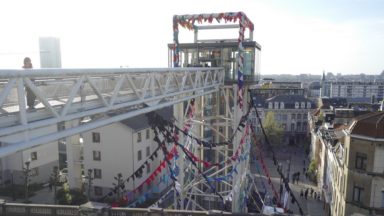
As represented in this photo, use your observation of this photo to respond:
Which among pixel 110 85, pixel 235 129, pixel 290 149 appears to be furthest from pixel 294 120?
pixel 110 85

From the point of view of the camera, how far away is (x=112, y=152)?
2916 centimetres

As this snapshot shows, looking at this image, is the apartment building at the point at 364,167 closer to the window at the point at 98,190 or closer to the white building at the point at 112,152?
the white building at the point at 112,152

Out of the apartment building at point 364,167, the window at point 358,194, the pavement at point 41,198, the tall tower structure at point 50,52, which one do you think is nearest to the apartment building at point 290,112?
the pavement at point 41,198

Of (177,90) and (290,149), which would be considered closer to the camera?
(177,90)

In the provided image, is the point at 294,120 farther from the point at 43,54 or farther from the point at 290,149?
the point at 43,54

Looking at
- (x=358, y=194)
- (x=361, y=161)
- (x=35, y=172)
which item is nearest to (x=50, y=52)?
(x=361, y=161)

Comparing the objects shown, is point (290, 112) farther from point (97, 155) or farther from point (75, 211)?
point (75, 211)

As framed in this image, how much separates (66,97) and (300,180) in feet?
111

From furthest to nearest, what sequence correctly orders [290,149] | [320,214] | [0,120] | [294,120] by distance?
[294,120], [290,149], [320,214], [0,120]

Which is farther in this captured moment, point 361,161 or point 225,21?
point 361,161

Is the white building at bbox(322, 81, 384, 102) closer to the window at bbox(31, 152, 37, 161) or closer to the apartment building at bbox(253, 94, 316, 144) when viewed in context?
the apartment building at bbox(253, 94, 316, 144)

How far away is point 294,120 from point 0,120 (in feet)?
183

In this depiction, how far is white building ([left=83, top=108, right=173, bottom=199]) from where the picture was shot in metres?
28.8

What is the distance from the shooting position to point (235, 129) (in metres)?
17.3
